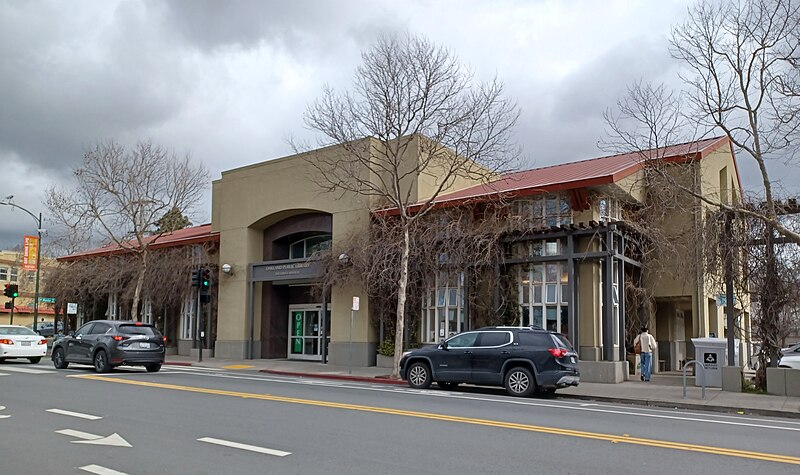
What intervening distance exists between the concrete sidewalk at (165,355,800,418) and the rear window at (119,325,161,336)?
4466mm

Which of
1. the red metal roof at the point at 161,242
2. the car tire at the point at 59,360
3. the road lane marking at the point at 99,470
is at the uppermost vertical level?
the red metal roof at the point at 161,242

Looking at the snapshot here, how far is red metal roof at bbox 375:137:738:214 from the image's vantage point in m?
20.0

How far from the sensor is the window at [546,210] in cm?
2147

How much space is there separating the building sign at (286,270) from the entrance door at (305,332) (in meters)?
1.98

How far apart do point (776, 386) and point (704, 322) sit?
7879 millimetres

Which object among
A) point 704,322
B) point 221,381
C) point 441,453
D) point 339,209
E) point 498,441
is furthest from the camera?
point 339,209

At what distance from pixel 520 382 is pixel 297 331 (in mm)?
15577

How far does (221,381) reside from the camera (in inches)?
694

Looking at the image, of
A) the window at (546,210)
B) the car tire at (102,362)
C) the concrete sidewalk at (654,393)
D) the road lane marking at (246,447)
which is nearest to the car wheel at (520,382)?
the concrete sidewalk at (654,393)

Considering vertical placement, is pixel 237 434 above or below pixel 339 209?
below

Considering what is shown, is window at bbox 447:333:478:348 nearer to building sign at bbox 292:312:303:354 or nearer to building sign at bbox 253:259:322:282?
building sign at bbox 253:259:322:282

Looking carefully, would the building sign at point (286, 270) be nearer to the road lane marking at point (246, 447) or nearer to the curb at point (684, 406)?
the curb at point (684, 406)

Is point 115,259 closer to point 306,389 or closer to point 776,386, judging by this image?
point 306,389

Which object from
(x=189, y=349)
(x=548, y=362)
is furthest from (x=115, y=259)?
(x=548, y=362)
